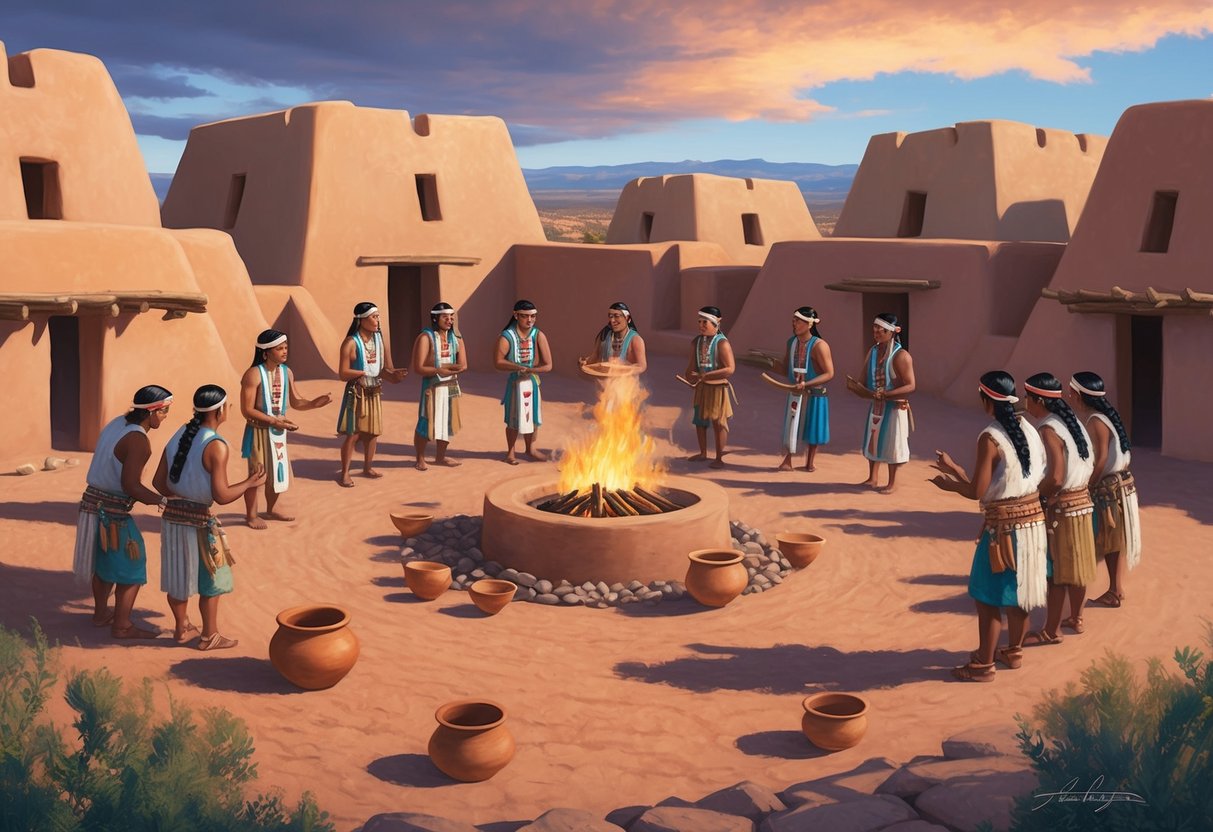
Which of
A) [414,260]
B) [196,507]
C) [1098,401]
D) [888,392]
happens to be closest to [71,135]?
[414,260]

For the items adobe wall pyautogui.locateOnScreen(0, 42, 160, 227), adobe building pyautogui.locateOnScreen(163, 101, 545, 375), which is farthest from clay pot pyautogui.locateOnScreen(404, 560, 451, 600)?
adobe wall pyautogui.locateOnScreen(0, 42, 160, 227)

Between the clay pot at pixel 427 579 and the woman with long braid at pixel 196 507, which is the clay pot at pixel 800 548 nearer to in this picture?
the clay pot at pixel 427 579

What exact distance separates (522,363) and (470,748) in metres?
7.69

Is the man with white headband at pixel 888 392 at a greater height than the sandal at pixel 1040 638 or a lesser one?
greater

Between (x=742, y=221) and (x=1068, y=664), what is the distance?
24.2 meters

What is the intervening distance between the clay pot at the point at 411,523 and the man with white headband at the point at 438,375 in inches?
104

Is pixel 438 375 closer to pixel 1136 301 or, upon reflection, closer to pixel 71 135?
pixel 1136 301

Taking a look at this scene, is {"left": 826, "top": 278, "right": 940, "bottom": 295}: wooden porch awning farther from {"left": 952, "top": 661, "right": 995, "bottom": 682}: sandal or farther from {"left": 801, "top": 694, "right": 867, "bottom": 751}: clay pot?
{"left": 801, "top": 694, "right": 867, "bottom": 751}: clay pot

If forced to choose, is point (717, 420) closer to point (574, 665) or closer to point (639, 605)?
point (639, 605)

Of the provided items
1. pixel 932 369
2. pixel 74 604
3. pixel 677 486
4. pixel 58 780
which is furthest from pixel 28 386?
pixel 932 369

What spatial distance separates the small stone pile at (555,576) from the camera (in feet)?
29.3

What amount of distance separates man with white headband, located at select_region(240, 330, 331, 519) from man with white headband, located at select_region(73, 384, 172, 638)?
7.96ft

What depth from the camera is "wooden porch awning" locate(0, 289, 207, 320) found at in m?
11.9
